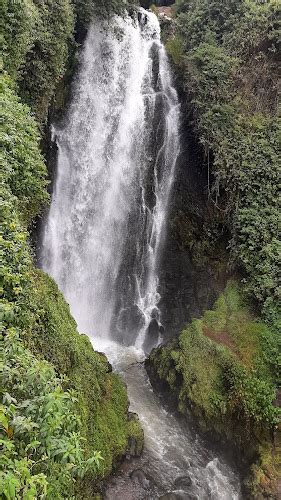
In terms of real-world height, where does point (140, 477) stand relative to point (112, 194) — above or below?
below

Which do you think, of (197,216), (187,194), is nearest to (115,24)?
(187,194)

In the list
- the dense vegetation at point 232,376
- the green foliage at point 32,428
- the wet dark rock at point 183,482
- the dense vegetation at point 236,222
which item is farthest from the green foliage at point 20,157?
the wet dark rock at point 183,482

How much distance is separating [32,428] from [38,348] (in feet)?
11.3

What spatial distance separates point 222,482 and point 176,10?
18801 millimetres

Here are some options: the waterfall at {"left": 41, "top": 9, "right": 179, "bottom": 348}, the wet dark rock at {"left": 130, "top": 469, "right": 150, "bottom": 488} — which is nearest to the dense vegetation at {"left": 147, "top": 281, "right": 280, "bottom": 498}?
the wet dark rock at {"left": 130, "top": 469, "right": 150, "bottom": 488}

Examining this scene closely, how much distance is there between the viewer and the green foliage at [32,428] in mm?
2568

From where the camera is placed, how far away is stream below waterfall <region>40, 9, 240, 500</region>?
14.5 m

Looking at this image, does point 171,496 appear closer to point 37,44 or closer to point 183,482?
point 183,482

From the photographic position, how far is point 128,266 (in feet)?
49.2

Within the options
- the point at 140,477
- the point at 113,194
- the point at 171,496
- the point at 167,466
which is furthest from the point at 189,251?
the point at 171,496

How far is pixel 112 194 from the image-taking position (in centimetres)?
1509

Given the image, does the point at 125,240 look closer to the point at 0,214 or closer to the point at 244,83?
the point at 244,83

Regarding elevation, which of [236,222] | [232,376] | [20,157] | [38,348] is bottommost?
[232,376]

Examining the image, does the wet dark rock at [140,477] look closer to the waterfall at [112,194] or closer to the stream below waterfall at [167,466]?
the stream below waterfall at [167,466]
